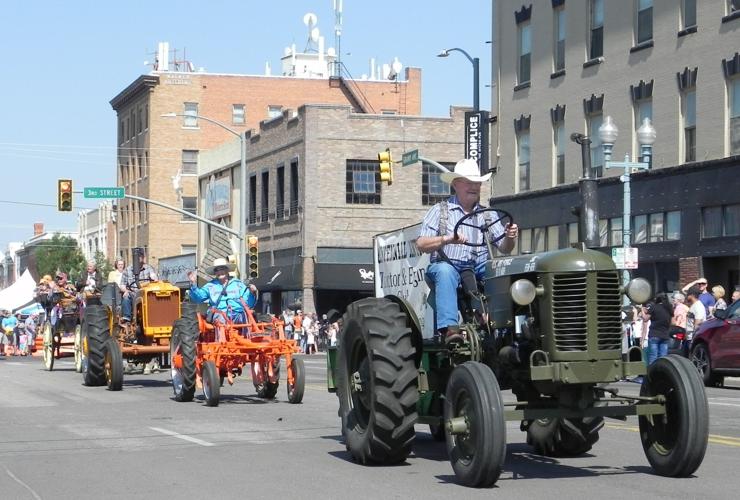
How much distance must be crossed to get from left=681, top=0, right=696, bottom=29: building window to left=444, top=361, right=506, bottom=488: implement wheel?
26038 mm

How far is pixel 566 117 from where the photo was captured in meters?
39.5

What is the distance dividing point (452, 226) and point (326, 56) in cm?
7633

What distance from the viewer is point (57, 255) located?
10881 centimetres

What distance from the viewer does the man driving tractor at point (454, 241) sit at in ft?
35.2

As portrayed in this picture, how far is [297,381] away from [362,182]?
4030cm

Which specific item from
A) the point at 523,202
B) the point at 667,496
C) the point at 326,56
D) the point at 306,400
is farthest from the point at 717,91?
the point at 326,56

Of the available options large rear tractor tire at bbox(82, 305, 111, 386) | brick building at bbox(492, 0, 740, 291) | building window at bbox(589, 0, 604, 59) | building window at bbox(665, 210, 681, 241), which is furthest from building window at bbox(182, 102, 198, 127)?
large rear tractor tire at bbox(82, 305, 111, 386)

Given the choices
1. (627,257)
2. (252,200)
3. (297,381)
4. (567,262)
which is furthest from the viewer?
(252,200)

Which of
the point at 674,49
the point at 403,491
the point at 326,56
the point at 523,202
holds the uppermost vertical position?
the point at 326,56

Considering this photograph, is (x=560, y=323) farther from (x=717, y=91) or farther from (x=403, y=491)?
(x=717, y=91)

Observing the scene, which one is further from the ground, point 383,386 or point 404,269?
point 404,269

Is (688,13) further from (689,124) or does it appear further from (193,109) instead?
(193,109)

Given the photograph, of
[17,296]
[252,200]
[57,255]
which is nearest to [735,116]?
[252,200]

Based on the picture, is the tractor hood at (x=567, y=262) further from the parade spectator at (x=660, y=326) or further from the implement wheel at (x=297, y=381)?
the parade spectator at (x=660, y=326)
